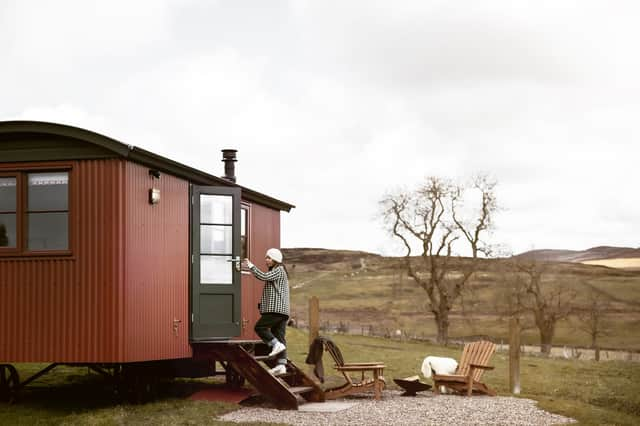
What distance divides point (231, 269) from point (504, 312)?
36.3 meters

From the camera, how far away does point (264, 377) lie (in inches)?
486

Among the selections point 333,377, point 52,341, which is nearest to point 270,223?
point 333,377

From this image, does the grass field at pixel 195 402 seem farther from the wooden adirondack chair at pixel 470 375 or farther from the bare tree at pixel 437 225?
the bare tree at pixel 437 225

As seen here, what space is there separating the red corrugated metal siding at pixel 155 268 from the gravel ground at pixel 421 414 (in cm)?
149

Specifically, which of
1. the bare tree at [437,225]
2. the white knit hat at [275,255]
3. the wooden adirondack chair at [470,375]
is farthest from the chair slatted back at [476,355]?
the bare tree at [437,225]

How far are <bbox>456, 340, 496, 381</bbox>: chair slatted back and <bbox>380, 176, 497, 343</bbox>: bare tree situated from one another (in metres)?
26.7

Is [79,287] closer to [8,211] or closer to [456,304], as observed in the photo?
[8,211]

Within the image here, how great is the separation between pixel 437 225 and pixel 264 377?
101 feet

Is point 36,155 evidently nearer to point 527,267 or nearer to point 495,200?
point 495,200

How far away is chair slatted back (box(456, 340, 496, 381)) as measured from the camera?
1451 cm

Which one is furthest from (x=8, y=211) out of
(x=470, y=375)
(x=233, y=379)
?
(x=470, y=375)

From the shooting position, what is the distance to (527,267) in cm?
4653

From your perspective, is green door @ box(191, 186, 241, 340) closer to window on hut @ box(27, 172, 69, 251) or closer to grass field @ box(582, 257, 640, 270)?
window on hut @ box(27, 172, 69, 251)

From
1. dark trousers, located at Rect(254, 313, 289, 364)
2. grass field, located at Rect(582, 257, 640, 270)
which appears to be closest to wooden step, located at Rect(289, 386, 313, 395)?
dark trousers, located at Rect(254, 313, 289, 364)
